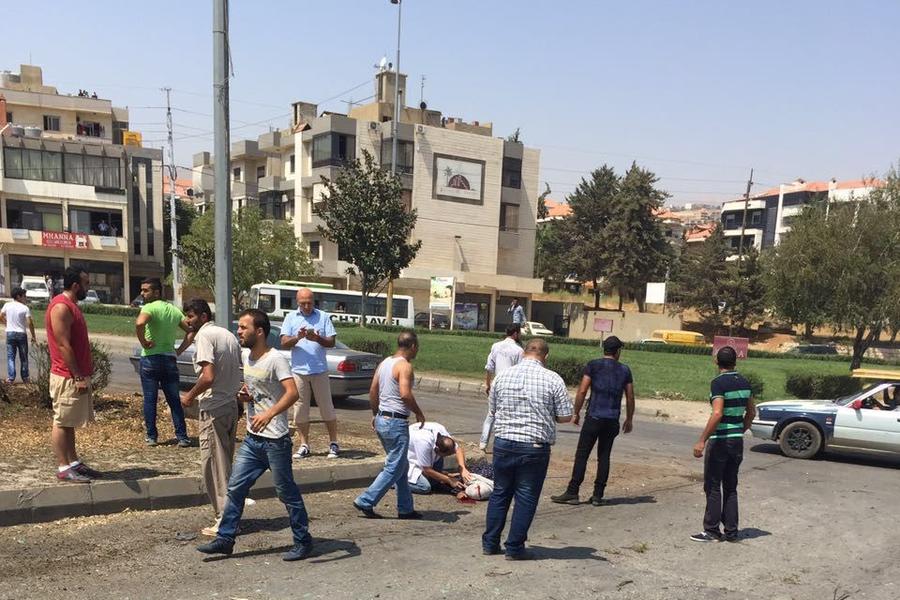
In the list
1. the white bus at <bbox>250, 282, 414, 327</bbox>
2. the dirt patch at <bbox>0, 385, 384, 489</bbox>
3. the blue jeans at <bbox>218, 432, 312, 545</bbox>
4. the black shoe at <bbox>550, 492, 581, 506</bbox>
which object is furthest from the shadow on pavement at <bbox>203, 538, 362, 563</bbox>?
the white bus at <bbox>250, 282, 414, 327</bbox>

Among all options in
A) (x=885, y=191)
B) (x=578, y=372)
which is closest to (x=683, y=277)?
(x=885, y=191)

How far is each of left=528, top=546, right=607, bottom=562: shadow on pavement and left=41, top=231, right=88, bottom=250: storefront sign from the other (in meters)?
48.4

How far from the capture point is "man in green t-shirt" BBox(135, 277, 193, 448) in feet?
21.5

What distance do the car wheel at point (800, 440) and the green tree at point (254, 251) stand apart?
95.2 feet

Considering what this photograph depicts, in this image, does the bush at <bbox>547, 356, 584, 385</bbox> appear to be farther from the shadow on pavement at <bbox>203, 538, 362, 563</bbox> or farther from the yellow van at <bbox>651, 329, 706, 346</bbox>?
the yellow van at <bbox>651, 329, 706, 346</bbox>

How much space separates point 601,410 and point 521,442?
6.58ft

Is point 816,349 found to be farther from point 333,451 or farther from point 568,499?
point 333,451

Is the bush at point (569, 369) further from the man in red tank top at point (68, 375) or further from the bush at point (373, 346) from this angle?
the man in red tank top at point (68, 375)

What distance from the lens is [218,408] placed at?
4.73m

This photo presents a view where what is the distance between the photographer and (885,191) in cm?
1742

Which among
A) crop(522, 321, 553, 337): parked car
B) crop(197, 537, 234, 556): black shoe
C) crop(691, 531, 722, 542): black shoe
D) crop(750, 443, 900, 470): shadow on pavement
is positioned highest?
crop(197, 537, 234, 556): black shoe

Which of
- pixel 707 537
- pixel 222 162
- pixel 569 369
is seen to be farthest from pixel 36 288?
pixel 707 537

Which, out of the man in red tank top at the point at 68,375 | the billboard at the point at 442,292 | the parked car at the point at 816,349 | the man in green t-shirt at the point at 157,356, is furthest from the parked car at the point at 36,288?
the parked car at the point at 816,349

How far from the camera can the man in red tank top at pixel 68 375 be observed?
5.14 metres
